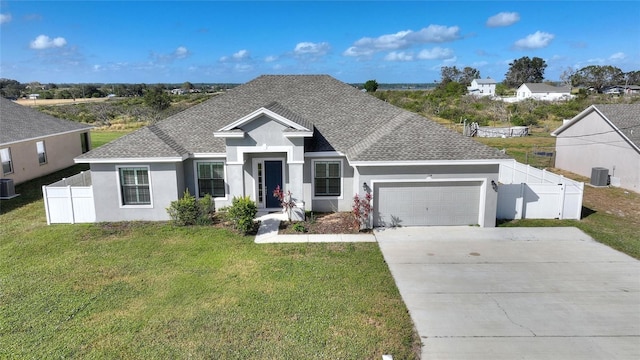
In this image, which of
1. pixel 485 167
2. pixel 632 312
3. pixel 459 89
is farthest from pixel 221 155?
pixel 459 89

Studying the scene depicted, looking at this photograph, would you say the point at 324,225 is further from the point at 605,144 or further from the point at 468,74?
the point at 468,74

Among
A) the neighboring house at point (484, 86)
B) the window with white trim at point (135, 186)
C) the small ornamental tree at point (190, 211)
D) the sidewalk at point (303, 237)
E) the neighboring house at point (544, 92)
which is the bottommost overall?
the sidewalk at point (303, 237)

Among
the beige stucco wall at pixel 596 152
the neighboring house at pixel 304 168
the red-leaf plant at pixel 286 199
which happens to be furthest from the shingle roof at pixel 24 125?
the beige stucco wall at pixel 596 152

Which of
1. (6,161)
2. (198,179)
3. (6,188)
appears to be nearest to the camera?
(198,179)

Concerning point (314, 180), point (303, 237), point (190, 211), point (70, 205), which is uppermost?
point (314, 180)

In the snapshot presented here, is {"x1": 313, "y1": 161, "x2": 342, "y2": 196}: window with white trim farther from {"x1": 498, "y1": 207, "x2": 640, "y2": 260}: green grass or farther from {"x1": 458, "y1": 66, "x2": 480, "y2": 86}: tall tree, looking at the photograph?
{"x1": 458, "y1": 66, "x2": 480, "y2": 86}: tall tree

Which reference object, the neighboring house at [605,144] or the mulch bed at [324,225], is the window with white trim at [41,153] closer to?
the mulch bed at [324,225]

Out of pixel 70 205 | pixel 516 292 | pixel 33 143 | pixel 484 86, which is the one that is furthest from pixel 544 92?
pixel 70 205

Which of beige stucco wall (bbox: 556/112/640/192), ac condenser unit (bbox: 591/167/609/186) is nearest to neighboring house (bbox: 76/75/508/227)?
ac condenser unit (bbox: 591/167/609/186)

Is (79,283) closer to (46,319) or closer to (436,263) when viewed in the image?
(46,319)
